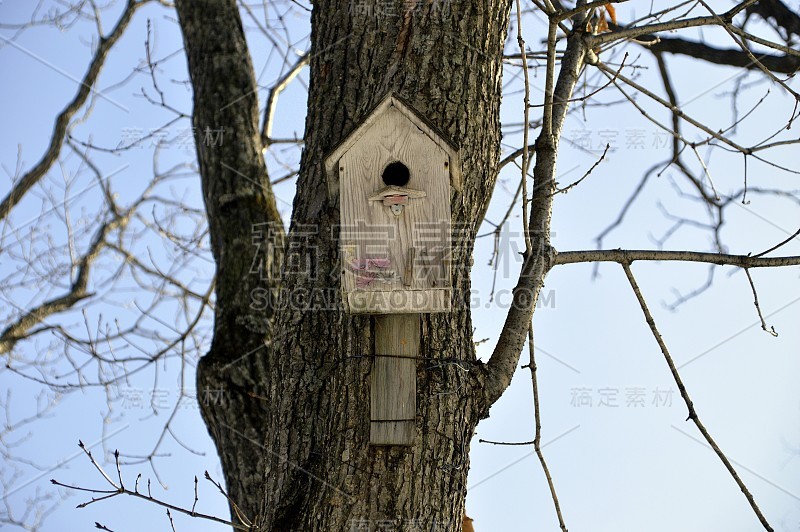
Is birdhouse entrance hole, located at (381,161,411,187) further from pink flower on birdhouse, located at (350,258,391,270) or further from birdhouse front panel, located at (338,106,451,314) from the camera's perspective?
pink flower on birdhouse, located at (350,258,391,270)

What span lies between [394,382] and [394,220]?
0.44 metres

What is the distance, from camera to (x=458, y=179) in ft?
7.48

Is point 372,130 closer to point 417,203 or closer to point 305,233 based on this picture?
point 417,203

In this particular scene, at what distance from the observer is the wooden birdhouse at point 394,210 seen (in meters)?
2.09

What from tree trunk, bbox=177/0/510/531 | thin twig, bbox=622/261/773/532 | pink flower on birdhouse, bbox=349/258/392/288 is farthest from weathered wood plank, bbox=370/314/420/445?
thin twig, bbox=622/261/773/532

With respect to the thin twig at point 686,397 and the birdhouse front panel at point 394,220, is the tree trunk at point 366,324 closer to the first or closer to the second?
the birdhouse front panel at point 394,220

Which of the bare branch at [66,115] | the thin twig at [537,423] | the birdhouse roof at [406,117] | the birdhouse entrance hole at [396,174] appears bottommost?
the thin twig at [537,423]

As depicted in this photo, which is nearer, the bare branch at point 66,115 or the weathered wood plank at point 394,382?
the weathered wood plank at point 394,382

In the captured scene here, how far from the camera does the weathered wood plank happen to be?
7.19 feet

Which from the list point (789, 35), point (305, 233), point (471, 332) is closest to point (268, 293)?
point (305, 233)

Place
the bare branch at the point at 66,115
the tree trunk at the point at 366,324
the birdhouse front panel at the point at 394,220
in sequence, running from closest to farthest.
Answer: the birdhouse front panel at the point at 394,220 → the tree trunk at the point at 366,324 → the bare branch at the point at 66,115

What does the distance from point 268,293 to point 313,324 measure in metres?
1.16

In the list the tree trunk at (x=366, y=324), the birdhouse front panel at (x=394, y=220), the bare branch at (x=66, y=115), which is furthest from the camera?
the bare branch at (x=66, y=115)

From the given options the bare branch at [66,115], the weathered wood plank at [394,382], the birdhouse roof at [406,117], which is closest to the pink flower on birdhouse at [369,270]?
the weathered wood plank at [394,382]
